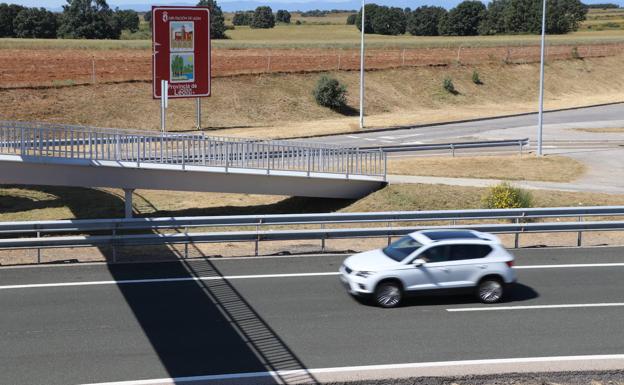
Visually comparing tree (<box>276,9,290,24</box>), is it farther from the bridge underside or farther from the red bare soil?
the bridge underside

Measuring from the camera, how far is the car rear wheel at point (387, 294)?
14.9 m

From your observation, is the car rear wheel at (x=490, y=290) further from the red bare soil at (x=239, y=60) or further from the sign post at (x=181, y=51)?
the red bare soil at (x=239, y=60)

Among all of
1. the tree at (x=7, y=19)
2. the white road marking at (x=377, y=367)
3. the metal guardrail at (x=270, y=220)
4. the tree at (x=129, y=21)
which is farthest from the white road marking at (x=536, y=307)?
the tree at (x=129, y=21)

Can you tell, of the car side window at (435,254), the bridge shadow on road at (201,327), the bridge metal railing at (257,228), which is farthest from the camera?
the bridge metal railing at (257,228)

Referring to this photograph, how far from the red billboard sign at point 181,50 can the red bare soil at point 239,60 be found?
1055cm

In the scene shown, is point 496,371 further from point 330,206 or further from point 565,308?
point 330,206

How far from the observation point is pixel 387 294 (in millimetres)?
14969

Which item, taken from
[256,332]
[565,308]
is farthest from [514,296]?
[256,332]

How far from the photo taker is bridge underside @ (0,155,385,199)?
2322 centimetres

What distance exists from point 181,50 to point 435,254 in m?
27.9

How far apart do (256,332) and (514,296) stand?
5201mm

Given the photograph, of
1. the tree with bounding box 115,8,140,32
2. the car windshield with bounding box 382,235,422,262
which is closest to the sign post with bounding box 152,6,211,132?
the car windshield with bounding box 382,235,422,262

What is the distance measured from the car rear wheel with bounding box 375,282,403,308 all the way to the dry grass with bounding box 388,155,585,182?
624 inches

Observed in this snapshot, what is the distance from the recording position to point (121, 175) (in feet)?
79.5
